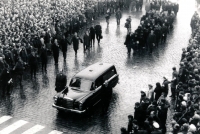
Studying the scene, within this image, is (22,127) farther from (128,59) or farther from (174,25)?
(174,25)

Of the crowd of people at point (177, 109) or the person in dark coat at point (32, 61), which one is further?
the person in dark coat at point (32, 61)

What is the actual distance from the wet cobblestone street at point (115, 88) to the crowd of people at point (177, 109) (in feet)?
Result: 5.62

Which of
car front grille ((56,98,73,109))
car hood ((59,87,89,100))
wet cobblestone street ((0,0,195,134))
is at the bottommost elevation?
wet cobblestone street ((0,0,195,134))

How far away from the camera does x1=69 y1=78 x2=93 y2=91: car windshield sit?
1703 centimetres

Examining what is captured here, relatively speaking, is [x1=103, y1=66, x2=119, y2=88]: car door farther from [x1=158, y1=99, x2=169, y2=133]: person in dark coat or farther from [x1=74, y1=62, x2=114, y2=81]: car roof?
[x1=158, y1=99, x2=169, y2=133]: person in dark coat

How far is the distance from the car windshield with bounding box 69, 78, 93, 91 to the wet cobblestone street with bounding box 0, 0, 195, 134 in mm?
1274

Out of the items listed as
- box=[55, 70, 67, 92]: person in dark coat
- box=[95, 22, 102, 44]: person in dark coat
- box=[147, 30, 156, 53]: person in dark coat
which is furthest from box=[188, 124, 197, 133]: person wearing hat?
box=[95, 22, 102, 44]: person in dark coat

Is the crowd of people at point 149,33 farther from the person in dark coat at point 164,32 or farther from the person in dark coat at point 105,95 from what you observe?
the person in dark coat at point 105,95

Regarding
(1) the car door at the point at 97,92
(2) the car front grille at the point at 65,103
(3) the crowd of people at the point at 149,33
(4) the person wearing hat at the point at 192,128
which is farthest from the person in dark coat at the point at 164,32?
(4) the person wearing hat at the point at 192,128

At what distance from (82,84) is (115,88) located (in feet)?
10.3

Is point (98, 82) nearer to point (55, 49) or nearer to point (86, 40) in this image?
point (55, 49)

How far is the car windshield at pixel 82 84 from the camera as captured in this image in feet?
55.9

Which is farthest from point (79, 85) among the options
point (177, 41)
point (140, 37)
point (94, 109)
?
point (177, 41)

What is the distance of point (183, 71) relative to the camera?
58.8 feet
